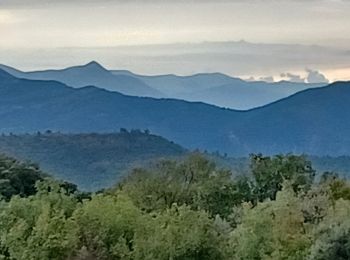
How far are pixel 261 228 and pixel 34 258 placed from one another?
9055 mm

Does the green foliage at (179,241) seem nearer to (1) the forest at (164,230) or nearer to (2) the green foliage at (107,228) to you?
(1) the forest at (164,230)

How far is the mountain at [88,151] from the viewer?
110562 mm

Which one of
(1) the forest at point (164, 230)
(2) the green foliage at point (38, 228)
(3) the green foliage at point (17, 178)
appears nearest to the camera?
(2) the green foliage at point (38, 228)

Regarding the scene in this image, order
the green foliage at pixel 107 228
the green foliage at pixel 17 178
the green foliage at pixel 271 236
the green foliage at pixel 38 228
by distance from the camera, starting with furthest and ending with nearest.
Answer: the green foliage at pixel 17 178
the green foliage at pixel 271 236
the green foliage at pixel 107 228
the green foliage at pixel 38 228

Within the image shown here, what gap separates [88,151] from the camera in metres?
123

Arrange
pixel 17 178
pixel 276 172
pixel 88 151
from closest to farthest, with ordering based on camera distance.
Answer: pixel 17 178
pixel 276 172
pixel 88 151

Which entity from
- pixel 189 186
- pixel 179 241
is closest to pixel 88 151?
pixel 189 186

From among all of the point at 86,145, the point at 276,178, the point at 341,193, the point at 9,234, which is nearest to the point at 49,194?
the point at 9,234

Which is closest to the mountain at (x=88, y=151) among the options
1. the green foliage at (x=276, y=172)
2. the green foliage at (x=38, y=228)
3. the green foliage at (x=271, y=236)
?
the green foliage at (x=276, y=172)

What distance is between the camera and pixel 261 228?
3544 cm

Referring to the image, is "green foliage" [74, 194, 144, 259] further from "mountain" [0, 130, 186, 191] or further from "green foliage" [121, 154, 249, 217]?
"mountain" [0, 130, 186, 191]

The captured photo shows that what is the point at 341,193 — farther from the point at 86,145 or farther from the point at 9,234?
the point at 86,145

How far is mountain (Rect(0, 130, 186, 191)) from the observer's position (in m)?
111

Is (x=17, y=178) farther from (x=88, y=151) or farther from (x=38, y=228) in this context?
(x=88, y=151)
